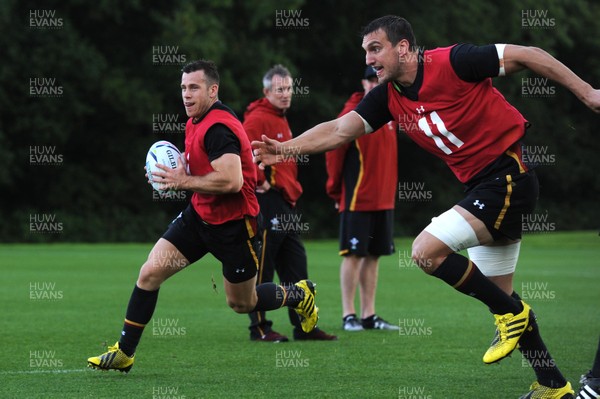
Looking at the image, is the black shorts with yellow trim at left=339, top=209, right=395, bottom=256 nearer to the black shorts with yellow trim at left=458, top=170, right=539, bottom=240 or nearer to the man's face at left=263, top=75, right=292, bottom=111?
the man's face at left=263, top=75, right=292, bottom=111

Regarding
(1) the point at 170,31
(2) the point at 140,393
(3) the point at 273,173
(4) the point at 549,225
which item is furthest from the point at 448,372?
(4) the point at 549,225

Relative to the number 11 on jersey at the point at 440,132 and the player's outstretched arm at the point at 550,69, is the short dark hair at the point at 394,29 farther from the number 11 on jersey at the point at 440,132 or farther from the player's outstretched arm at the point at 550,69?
the player's outstretched arm at the point at 550,69

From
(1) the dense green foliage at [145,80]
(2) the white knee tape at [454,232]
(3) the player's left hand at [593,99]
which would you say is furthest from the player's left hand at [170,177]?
(1) the dense green foliage at [145,80]

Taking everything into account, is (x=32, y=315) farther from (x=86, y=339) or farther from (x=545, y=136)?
(x=545, y=136)

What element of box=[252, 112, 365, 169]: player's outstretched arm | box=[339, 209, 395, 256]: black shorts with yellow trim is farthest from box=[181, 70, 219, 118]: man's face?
box=[339, 209, 395, 256]: black shorts with yellow trim

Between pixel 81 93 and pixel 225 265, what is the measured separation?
87.7ft

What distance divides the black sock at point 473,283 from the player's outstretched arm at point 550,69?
1.19m

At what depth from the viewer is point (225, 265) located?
7871 mm

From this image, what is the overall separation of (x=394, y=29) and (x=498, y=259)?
1633 millimetres

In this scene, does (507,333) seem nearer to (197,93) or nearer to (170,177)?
(170,177)

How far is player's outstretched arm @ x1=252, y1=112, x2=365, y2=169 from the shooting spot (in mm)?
6828

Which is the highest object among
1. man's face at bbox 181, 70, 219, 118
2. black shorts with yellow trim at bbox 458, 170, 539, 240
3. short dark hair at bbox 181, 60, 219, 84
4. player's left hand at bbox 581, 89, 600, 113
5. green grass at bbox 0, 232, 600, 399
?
short dark hair at bbox 181, 60, 219, 84

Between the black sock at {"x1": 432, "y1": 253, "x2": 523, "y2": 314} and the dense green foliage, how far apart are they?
26.7 metres

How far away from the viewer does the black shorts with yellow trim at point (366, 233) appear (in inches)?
433
